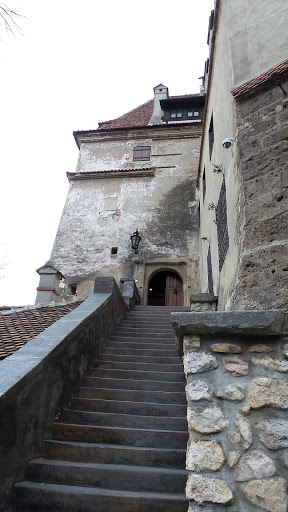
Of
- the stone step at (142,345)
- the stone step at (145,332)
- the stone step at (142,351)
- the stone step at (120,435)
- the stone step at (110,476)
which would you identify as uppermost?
the stone step at (145,332)

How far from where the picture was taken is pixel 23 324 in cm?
588

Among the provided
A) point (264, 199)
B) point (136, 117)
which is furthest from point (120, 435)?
point (136, 117)

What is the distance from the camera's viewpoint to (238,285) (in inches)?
148

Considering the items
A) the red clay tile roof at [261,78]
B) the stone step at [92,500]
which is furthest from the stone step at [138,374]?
the red clay tile roof at [261,78]

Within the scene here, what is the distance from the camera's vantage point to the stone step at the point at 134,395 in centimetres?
411

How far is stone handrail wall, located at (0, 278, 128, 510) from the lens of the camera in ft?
8.71

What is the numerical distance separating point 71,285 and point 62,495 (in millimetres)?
11088

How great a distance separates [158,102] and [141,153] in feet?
15.0

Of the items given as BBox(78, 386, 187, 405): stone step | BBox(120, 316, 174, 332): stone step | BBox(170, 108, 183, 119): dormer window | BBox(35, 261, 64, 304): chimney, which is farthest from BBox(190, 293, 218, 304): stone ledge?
BBox(170, 108, 183, 119): dormer window

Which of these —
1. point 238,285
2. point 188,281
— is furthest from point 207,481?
point 188,281

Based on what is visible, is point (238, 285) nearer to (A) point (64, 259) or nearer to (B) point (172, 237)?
(B) point (172, 237)

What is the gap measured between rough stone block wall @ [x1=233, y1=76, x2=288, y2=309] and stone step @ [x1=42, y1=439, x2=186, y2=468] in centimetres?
172

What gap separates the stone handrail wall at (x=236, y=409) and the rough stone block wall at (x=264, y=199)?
47.0 inches

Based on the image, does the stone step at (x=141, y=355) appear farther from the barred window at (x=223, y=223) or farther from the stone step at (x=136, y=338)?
the barred window at (x=223, y=223)
